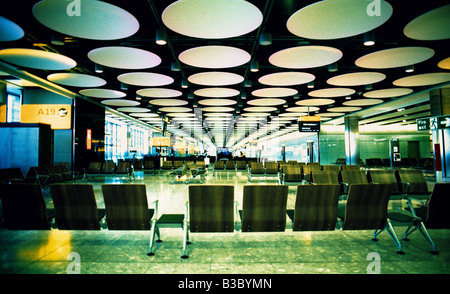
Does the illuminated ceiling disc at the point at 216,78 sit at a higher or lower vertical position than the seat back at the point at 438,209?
higher

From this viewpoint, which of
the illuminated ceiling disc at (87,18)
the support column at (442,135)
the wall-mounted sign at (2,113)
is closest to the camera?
the illuminated ceiling disc at (87,18)

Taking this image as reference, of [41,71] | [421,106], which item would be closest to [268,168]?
[41,71]

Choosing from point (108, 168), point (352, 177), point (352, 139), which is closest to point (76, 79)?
point (108, 168)

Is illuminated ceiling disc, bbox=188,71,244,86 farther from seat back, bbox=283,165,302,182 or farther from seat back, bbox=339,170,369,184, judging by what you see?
seat back, bbox=339,170,369,184

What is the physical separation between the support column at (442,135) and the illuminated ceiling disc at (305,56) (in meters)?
6.75

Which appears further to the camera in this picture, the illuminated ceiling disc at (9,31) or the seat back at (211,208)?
the illuminated ceiling disc at (9,31)

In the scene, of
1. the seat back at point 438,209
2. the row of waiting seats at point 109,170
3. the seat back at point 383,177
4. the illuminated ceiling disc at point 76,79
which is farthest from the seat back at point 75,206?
the row of waiting seats at point 109,170

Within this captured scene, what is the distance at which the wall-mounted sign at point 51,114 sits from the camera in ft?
33.7

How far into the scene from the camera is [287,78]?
8.34m

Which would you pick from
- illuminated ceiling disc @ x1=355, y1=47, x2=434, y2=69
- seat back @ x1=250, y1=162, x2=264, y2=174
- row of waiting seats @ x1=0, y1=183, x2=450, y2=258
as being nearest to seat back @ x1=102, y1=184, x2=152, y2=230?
row of waiting seats @ x1=0, y1=183, x2=450, y2=258

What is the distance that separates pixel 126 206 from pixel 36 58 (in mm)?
6294

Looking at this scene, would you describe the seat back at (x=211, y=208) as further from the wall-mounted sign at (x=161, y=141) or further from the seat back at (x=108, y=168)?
the wall-mounted sign at (x=161, y=141)

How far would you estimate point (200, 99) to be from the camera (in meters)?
12.3

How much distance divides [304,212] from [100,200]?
549 cm
